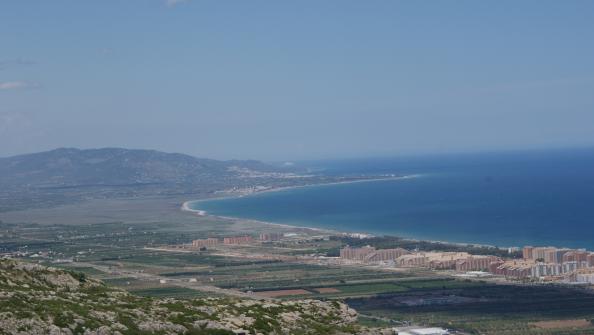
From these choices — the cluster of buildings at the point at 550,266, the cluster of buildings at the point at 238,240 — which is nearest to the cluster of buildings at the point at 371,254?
the cluster of buildings at the point at 550,266

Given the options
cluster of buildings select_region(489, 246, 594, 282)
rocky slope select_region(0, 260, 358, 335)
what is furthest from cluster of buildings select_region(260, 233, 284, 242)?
rocky slope select_region(0, 260, 358, 335)

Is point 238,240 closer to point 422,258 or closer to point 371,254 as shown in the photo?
point 371,254

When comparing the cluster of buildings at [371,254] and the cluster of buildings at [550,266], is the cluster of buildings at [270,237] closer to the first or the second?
the cluster of buildings at [371,254]

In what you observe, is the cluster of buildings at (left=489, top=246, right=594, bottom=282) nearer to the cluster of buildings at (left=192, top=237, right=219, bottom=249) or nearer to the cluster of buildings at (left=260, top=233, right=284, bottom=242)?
the cluster of buildings at (left=260, top=233, right=284, bottom=242)

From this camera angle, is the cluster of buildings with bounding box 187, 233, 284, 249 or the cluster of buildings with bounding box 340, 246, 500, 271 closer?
the cluster of buildings with bounding box 340, 246, 500, 271

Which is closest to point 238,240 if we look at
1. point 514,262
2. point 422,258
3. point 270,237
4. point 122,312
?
point 270,237

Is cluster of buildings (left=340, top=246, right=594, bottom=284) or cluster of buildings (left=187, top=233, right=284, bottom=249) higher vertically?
cluster of buildings (left=187, top=233, right=284, bottom=249)
